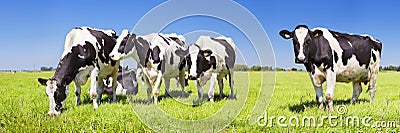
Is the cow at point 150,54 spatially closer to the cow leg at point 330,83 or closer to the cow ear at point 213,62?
the cow ear at point 213,62

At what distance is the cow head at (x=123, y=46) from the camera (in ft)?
27.0

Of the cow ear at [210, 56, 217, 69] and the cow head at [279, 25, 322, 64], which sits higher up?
the cow head at [279, 25, 322, 64]

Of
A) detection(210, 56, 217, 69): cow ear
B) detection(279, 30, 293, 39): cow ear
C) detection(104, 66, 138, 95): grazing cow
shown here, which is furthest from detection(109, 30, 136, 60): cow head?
detection(279, 30, 293, 39): cow ear

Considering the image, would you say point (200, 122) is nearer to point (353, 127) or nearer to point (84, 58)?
point (353, 127)

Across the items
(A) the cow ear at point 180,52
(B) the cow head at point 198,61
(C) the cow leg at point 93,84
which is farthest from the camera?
(A) the cow ear at point 180,52

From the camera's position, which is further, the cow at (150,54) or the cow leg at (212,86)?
the cow leg at (212,86)

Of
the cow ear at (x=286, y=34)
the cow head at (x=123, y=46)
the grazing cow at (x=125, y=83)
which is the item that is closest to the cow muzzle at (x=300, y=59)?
the cow ear at (x=286, y=34)

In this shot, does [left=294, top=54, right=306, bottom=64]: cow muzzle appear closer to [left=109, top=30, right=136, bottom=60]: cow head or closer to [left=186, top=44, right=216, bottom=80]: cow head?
[left=186, top=44, right=216, bottom=80]: cow head

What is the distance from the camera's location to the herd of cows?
24.3 ft

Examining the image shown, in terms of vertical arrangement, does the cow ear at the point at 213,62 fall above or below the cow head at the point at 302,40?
below

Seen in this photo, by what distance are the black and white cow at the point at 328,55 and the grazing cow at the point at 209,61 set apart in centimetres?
252

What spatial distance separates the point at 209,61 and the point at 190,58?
2.36 feet

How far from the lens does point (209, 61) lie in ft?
31.0

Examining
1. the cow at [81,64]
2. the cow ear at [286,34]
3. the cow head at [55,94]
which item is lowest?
the cow head at [55,94]
